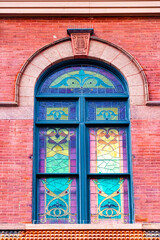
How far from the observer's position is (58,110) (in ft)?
42.8

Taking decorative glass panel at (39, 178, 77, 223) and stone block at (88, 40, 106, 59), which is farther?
stone block at (88, 40, 106, 59)

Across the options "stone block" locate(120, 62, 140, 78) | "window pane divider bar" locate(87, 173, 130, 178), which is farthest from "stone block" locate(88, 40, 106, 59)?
"window pane divider bar" locate(87, 173, 130, 178)

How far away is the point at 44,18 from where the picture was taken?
540 inches

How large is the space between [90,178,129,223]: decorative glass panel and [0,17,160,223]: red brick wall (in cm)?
36

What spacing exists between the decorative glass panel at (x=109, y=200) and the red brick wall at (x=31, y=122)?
0.36 meters

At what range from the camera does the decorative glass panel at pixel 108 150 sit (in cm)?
1252

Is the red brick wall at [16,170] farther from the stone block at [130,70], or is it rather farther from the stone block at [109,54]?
the stone block at [130,70]

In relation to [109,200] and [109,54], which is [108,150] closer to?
[109,200]

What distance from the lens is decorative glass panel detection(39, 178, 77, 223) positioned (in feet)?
39.6

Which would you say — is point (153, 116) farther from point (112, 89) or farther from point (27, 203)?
point (27, 203)

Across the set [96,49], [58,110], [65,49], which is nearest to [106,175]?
[58,110]

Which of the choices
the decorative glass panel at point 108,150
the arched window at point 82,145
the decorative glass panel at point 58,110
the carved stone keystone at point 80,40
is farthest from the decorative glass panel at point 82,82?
the decorative glass panel at point 108,150

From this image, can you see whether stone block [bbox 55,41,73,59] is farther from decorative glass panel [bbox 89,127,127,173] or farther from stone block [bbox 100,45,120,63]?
decorative glass panel [bbox 89,127,127,173]

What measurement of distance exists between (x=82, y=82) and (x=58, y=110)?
870mm
